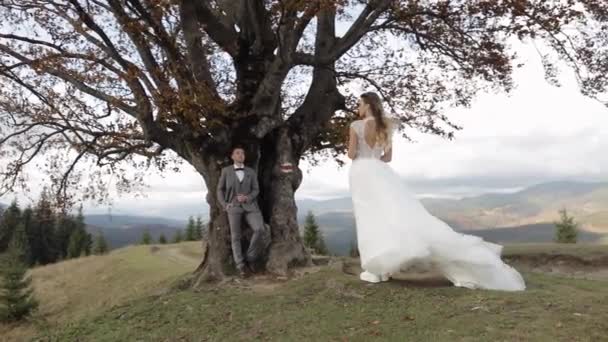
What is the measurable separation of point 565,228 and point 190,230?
37.5m

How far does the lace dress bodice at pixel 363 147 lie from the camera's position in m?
8.18

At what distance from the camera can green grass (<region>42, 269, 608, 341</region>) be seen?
597 cm

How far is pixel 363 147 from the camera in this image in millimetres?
8320

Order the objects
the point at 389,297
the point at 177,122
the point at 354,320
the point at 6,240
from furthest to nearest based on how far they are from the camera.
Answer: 1. the point at 6,240
2. the point at 177,122
3. the point at 389,297
4. the point at 354,320

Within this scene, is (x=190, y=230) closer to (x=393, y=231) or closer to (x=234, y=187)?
(x=234, y=187)

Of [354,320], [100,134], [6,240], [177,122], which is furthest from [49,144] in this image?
[6,240]

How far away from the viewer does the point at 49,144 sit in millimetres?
14953

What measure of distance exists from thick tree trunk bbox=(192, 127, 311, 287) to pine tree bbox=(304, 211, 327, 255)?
3231 centimetres

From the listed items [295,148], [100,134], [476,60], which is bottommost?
[295,148]

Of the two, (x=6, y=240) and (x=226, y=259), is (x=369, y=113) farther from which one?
(x=6, y=240)

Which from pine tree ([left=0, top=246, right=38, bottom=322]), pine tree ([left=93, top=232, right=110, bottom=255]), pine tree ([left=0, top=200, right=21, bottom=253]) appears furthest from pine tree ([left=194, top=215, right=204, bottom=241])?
pine tree ([left=0, top=246, right=38, bottom=322])

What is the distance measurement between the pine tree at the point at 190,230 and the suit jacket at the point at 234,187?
47657 mm

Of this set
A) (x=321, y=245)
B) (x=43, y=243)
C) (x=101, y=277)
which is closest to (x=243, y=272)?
(x=101, y=277)

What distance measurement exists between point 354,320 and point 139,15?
7409mm
